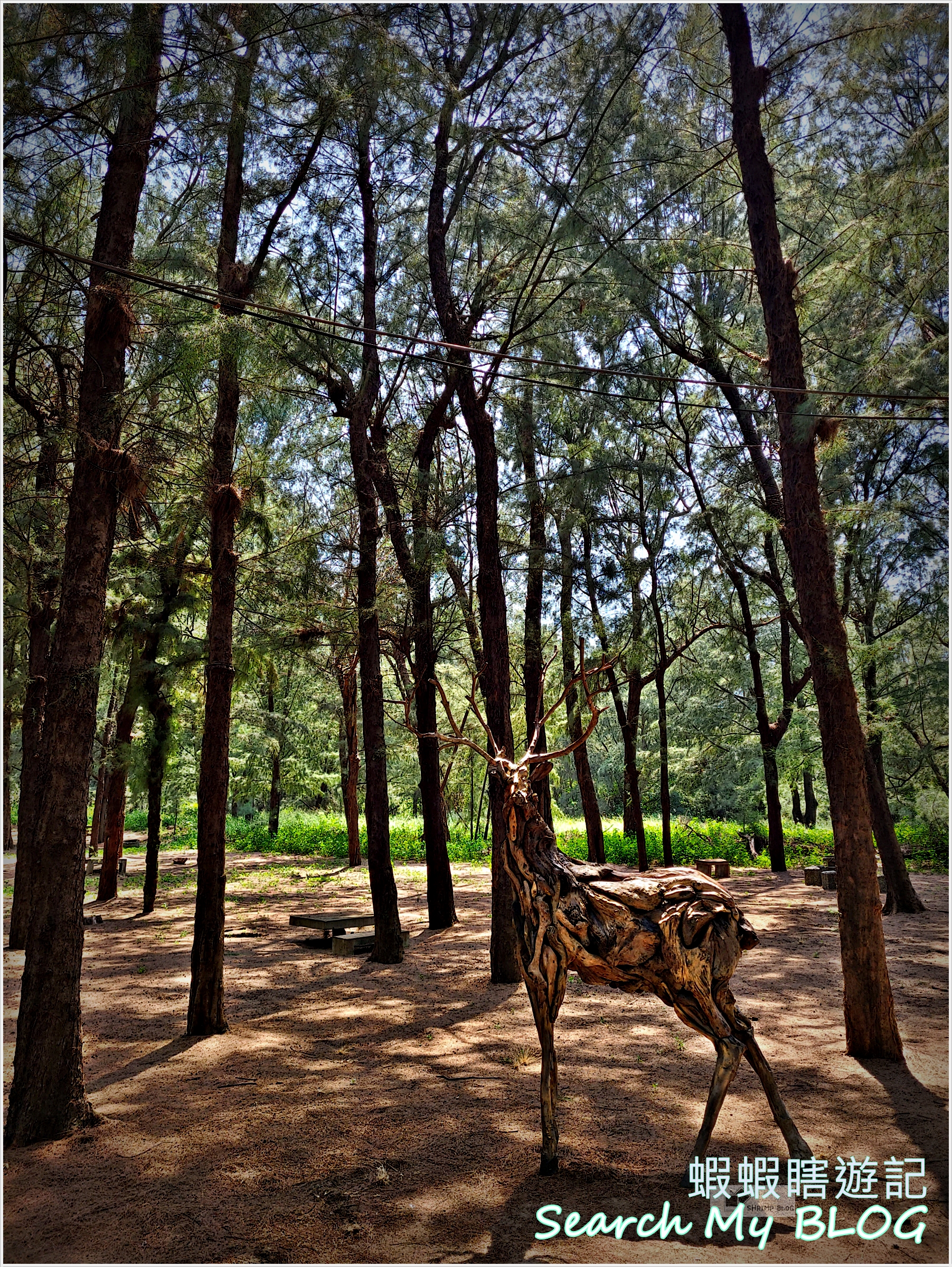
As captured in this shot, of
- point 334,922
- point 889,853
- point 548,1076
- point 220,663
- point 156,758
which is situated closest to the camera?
point 548,1076

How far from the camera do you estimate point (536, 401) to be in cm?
1312

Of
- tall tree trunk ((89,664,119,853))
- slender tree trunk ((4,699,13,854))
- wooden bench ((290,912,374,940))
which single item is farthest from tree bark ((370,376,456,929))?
tall tree trunk ((89,664,119,853))

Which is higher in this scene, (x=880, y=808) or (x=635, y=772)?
(x=635, y=772)

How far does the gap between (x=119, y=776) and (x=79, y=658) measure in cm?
1024

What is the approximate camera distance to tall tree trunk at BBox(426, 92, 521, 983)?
341 inches

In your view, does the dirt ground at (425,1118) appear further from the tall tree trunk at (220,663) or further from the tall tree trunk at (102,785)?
Result: the tall tree trunk at (102,785)

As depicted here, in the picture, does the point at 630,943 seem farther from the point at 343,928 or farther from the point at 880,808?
the point at 880,808

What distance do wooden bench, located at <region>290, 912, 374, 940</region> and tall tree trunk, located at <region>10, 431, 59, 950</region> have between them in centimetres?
321

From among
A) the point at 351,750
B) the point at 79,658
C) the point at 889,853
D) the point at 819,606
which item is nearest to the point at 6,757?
the point at 351,750

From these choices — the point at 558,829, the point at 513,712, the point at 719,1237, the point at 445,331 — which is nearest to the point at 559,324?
the point at 445,331

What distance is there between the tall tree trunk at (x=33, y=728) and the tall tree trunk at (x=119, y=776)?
1.69 metres

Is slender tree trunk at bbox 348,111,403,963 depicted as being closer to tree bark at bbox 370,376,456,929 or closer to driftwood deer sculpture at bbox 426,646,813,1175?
tree bark at bbox 370,376,456,929

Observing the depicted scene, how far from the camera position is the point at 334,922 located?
409 inches

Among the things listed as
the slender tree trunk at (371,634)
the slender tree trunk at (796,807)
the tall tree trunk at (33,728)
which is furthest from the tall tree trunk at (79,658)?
the slender tree trunk at (796,807)
